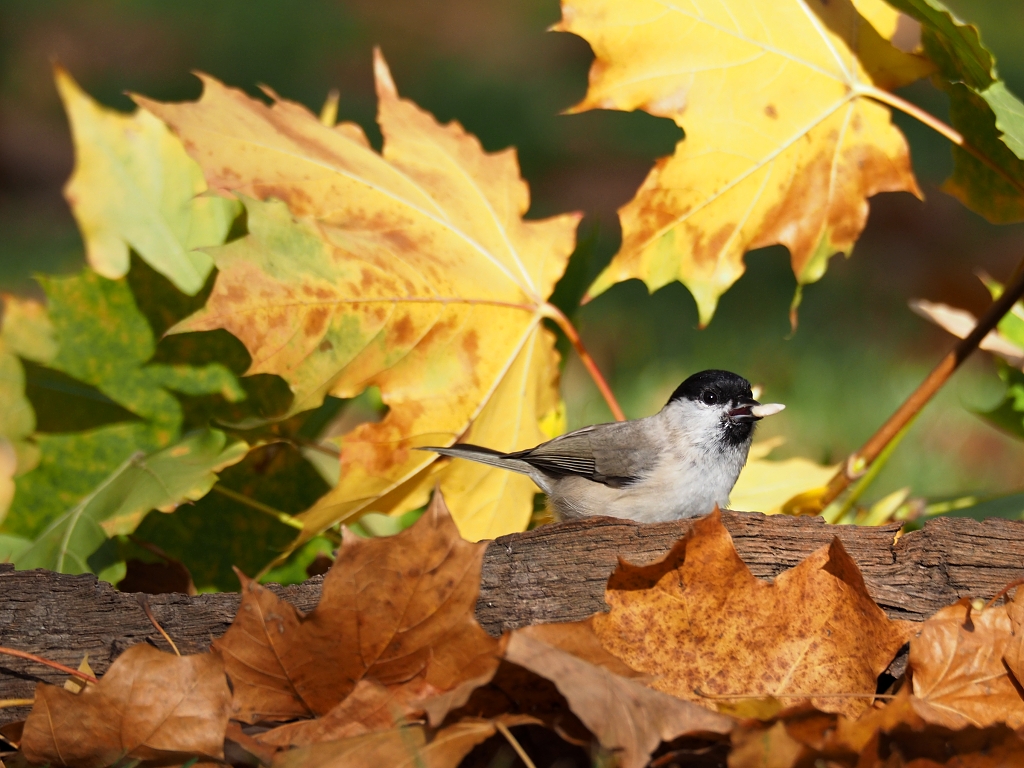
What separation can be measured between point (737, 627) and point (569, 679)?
0.35 m

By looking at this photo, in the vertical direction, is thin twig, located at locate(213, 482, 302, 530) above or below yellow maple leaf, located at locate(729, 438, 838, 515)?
below

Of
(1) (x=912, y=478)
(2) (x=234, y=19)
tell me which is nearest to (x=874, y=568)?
(1) (x=912, y=478)

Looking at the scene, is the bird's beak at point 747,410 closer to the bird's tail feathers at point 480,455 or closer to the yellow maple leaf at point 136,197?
the bird's tail feathers at point 480,455

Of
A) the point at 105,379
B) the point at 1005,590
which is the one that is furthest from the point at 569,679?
the point at 105,379

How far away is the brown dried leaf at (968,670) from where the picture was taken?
1.28 metres

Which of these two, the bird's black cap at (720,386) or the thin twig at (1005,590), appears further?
the bird's black cap at (720,386)

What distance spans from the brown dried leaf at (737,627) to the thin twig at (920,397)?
643 millimetres

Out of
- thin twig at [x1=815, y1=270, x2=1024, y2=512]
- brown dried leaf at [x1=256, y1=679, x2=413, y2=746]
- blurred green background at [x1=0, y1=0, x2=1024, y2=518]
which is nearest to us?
brown dried leaf at [x1=256, y1=679, x2=413, y2=746]

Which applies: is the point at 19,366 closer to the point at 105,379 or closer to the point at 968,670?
the point at 105,379

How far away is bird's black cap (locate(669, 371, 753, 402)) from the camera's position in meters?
2.30

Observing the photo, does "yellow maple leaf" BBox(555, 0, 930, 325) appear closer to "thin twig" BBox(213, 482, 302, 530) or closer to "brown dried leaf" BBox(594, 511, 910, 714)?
"brown dried leaf" BBox(594, 511, 910, 714)

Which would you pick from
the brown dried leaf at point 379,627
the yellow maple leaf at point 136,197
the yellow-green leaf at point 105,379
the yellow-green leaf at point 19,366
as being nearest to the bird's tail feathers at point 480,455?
the yellow-green leaf at point 105,379

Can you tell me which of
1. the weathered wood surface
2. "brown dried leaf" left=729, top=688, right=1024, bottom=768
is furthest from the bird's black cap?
"brown dried leaf" left=729, top=688, right=1024, bottom=768

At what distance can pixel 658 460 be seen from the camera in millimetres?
2242
